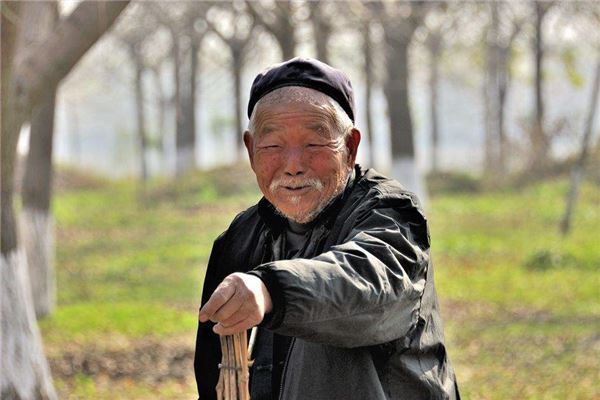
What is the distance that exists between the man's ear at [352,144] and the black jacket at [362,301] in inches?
2.2

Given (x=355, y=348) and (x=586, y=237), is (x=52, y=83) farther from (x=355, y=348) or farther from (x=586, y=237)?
(x=586, y=237)

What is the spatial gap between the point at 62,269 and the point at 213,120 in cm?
3267

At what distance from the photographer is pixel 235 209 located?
974 inches

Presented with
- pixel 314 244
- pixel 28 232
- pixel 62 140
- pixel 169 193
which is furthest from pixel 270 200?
pixel 62 140

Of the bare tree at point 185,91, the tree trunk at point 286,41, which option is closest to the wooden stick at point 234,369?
the tree trunk at point 286,41

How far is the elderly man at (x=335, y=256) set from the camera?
7.41 ft

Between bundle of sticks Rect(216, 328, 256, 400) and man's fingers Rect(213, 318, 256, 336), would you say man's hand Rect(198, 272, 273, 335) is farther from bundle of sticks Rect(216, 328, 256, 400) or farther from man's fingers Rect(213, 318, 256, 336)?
bundle of sticks Rect(216, 328, 256, 400)

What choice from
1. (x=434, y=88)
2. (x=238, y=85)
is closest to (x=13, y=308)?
(x=238, y=85)

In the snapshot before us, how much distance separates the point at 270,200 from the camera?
2.70m

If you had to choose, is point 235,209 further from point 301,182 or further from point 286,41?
point 301,182

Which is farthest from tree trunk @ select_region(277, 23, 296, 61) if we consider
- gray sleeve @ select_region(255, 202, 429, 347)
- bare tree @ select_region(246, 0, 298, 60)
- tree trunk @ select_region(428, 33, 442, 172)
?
tree trunk @ select_region(428, 33, 442, 172)

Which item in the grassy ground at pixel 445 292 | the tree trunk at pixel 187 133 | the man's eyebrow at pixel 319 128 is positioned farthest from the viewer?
the tree trunk at pixel 187 133

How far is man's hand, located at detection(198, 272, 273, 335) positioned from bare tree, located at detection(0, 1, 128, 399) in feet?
17.8

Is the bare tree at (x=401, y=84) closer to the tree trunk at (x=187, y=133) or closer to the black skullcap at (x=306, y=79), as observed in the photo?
the tree trunk at (x=187, y=133)
